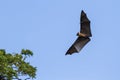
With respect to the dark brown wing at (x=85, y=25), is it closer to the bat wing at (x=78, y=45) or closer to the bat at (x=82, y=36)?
the bat at (x=82, y=36)

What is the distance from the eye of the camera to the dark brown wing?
47094 mm

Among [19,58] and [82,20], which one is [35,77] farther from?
[82,20]

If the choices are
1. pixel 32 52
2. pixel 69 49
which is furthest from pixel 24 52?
pixel 69 49

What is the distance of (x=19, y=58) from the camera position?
57031mm

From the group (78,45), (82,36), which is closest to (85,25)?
(82,36)

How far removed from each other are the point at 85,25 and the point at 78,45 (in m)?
1.73

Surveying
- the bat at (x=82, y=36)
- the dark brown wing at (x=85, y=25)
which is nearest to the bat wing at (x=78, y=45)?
the bat at (x=82, y=36)

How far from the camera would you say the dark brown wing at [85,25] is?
155 feet

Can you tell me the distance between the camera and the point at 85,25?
48.0 m

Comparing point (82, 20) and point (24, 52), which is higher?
point (24, 52)

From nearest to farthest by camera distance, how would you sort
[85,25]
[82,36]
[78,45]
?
1. [82,36]
2. [85,25]
3. [78,45]

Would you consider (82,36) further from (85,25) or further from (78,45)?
(78,45)

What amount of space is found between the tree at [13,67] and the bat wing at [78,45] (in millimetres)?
8825

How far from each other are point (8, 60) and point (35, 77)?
289 centimetres
